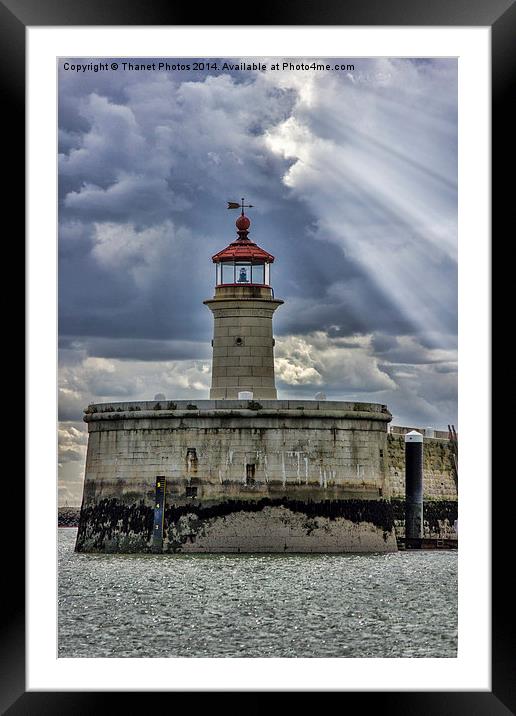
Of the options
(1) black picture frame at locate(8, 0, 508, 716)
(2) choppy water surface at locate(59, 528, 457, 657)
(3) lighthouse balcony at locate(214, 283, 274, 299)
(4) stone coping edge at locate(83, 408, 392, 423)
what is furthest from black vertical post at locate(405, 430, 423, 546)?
(1) black picture frame at locate(8, 0, 508, 716)

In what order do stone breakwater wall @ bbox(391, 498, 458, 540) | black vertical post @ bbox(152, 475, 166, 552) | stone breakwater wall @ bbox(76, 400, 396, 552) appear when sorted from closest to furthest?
stone breakwater wall @ bbox(76, 400, 396, 552)
black vertical post @ bbox(152, 475, 166, 552)
stone breakwater wall @ bbox(391, 498, 458, 540)

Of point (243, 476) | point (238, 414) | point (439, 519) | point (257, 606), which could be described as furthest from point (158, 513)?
point (439, 519)

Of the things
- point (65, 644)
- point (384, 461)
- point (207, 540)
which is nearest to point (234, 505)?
point (207, 540)

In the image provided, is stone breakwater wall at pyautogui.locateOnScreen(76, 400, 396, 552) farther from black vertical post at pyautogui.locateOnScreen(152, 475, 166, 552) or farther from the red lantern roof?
the red lantern roof

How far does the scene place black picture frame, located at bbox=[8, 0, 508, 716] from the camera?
17.9 ft

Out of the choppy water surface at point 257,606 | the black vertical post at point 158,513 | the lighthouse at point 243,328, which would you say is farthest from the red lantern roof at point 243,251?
the choppy water surface at point 257,606

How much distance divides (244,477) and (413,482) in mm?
5174

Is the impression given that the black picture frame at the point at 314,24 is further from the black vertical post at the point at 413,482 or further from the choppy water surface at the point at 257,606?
the black vertical post at the point at 413,482

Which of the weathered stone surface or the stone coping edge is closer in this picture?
the weathered stone surface

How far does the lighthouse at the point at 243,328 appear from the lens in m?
19.9

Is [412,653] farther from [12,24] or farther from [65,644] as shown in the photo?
[12,24]

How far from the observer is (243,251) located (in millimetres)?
20172

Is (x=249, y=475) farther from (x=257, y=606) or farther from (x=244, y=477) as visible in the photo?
(x=257, y=606)

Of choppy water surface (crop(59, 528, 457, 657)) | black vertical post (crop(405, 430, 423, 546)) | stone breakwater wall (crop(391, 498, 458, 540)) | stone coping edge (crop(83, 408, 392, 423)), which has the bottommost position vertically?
choppy water surface (crop(59, 528, 457, 657))
